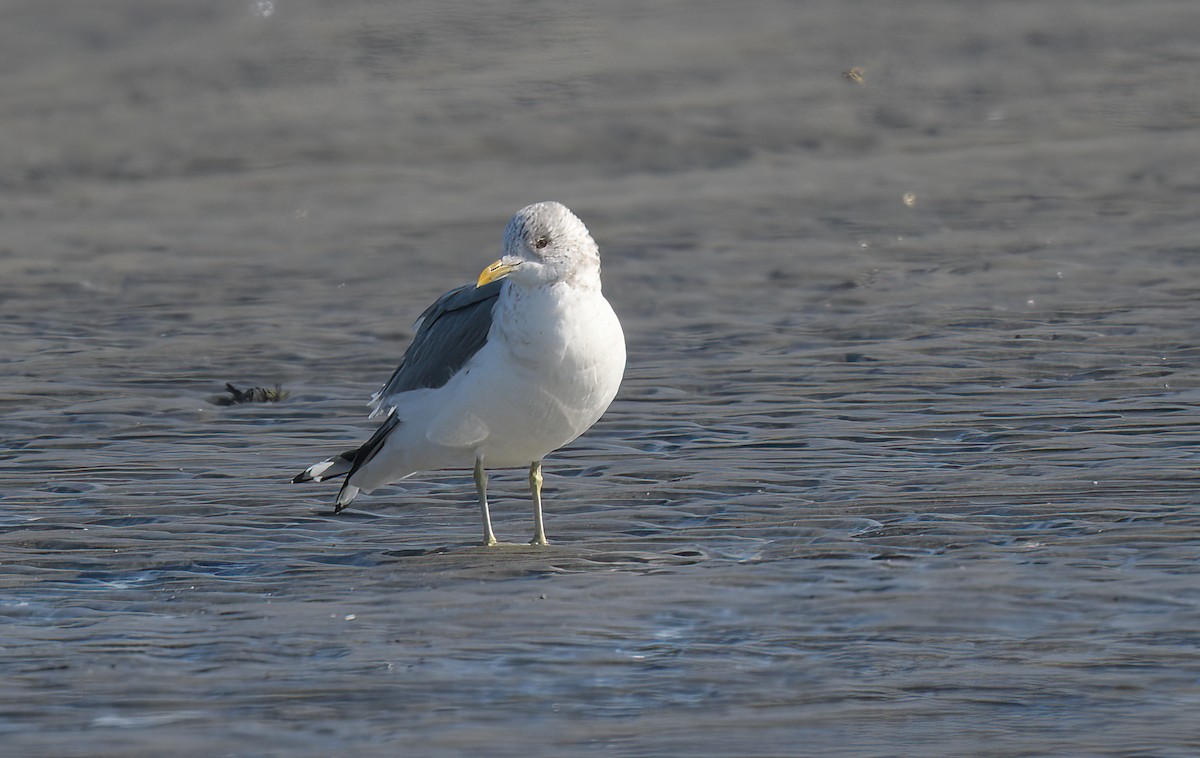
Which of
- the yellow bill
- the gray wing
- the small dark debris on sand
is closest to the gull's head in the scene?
the yellow bill

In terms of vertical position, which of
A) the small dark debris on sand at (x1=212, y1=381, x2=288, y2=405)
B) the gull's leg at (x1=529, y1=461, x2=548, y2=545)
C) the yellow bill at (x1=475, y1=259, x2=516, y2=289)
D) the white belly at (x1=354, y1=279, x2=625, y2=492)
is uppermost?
the yellow bill at (x1=475, y1=259, x2=516, y2=289)

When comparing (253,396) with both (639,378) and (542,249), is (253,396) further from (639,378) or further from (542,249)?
(542,249)

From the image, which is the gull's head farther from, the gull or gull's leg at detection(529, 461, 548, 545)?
gull's leg at detection(529, 461, 548, 545)

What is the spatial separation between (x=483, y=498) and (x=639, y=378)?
8.54 ft

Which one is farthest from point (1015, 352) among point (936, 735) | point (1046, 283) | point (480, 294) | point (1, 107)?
point (1, 107)

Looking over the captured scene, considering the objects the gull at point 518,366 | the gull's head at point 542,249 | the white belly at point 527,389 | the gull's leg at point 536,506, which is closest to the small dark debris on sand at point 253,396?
the gull at point 518,366

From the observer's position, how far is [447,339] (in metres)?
7.18

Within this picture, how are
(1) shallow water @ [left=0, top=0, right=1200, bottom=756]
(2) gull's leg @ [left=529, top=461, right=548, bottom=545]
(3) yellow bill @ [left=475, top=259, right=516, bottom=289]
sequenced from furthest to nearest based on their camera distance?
1. (2) gull's leg @ [left=529, top=461, right=548, bottom=545]
2. (3) yellow bill @ [left=475, top=259, right=516, bottom=289]
3. (1) shallow water @ [left=0, top=0, right=1200, bottom=756]

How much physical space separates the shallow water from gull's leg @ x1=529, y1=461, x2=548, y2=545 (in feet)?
0.36

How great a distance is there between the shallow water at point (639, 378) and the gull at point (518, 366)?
1.13 ft

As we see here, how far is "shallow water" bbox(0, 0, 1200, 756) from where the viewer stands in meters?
5.43

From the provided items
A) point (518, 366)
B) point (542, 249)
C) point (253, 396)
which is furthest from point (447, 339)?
point (253, 396)

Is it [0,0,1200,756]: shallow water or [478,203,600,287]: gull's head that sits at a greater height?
[478,203,600,287]: gull's head

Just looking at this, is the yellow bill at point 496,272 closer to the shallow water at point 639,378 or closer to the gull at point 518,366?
the gull at point 518,366
